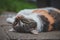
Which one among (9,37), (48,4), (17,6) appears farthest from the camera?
(17,6)

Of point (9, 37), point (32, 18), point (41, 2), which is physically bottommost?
point (9, 37)

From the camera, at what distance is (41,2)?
6852 millimetres

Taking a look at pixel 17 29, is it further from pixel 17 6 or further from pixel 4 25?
pixel 17 6

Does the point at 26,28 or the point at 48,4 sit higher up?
the point at 48,4

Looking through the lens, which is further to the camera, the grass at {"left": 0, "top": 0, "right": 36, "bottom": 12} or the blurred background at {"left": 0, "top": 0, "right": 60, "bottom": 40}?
the grass at {"left": 0, "top": 0, "right": 36, "bottom": 12}

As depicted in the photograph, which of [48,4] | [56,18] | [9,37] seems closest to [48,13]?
[56,18]

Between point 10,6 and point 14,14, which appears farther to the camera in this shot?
point 10,6

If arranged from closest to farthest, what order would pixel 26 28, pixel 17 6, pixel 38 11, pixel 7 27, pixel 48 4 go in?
1. pixel 26 28
2. pixel 7 27
3. pixel 38 11
4. pixel 48 4
5. pixel 17 6

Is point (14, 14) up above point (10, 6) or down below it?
below

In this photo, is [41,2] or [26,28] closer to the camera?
[26,28]

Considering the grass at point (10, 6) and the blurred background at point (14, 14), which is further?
the grass at point (10, 6)

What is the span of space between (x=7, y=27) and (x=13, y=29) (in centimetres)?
34

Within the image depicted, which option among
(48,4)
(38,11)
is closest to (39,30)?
(38,11)

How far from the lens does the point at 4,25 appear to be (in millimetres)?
4652
